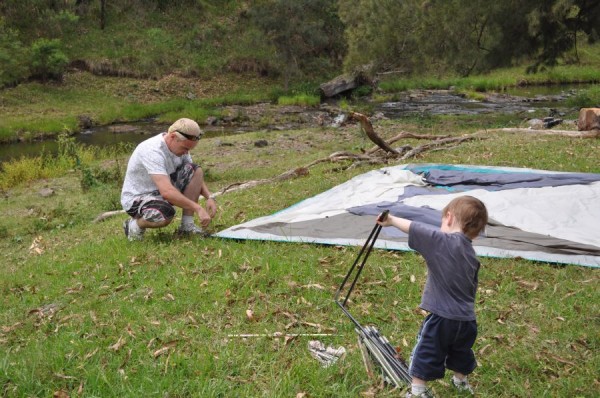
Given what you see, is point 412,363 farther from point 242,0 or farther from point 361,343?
point 242,0

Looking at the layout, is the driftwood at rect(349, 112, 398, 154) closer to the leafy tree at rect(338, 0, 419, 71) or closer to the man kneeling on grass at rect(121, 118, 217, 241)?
the man kneeling on grass at rect(121, 118, 217, 241)

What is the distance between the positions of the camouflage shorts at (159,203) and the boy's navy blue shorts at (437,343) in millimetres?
3388

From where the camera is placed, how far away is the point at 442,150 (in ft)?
36.1

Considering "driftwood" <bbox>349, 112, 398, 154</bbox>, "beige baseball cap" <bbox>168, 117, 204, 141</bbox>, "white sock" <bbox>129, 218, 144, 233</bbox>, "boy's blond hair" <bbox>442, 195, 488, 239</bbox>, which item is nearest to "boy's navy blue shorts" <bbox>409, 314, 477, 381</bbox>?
"boy's blond hair" <bbox>442, 195, 488, 239</bbox>

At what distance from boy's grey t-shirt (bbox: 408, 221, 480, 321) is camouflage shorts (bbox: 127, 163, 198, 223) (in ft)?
10.9

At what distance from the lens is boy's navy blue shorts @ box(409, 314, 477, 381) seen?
294 cm

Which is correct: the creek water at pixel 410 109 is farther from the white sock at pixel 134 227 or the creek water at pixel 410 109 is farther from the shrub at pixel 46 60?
the white sock at pixel 134 227

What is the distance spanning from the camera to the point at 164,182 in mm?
5520

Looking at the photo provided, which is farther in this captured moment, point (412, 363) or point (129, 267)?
point (129, 267)

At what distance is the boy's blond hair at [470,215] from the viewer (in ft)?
9.58

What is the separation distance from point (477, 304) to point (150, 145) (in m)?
3.40

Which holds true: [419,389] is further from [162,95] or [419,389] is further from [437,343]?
[162,95]

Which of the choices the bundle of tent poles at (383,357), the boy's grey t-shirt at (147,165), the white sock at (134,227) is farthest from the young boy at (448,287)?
the white sock at (134,227)

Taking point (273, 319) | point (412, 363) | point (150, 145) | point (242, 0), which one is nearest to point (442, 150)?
point (150, 145)
